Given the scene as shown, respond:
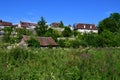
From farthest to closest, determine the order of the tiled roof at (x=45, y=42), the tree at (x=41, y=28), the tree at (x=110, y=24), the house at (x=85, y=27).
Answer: the house at (x=85, y=27) → the tree at (x=110, y=24) → the tree at (x=41, y=28) → the tiled roof at (x=45, y=42)

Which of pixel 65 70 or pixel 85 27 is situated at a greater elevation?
pixel 85 27

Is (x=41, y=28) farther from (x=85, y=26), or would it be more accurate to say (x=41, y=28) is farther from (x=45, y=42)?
(x=85, y=26)

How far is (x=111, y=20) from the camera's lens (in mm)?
94062

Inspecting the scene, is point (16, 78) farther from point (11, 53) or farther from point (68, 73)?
point (11, 53)

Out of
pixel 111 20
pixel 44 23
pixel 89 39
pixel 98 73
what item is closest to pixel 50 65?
pixel 98 73

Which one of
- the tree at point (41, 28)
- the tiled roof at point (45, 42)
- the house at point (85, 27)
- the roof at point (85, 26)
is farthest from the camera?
the roof at point (85, 26)

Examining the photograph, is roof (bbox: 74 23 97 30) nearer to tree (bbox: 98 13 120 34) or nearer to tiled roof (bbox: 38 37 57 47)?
tree (bbox: 98 13 120 34)

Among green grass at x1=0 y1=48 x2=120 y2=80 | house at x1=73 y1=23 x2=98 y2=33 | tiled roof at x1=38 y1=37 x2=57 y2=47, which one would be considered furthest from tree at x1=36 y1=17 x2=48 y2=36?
green grass at x1=0 y1=48 x2=120 y2=80

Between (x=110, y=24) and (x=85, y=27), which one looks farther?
(x=85, y=27)

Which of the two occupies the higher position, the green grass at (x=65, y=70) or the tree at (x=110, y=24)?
the tree at (x=110, y=24)

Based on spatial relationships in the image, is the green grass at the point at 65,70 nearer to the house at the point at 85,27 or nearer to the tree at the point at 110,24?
the tree at the point at 110,24

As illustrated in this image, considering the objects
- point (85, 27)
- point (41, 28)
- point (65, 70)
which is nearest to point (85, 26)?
point (85, 27)

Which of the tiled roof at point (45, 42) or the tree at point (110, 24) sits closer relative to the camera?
the tiled roof at point (45, 42)

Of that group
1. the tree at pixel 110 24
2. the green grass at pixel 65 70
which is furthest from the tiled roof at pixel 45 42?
the tree at pixel 110 24
